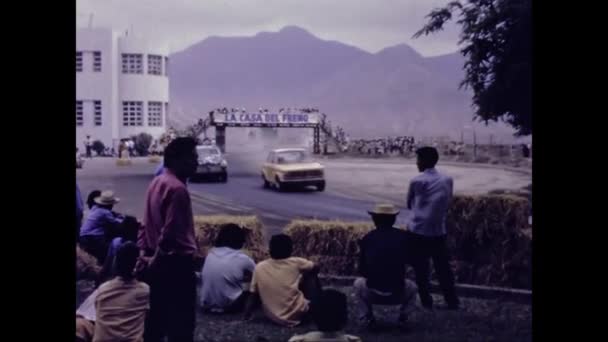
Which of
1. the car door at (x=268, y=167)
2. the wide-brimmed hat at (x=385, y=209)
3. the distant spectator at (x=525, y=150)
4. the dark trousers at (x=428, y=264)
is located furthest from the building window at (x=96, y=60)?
the distant spectator at (x=525, y=150)

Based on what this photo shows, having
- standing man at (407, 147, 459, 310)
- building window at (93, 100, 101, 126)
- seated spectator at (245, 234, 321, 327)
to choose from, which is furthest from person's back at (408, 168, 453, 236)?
building window at (93, 100, 101, 126)

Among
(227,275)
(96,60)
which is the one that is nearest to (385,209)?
(227,275)

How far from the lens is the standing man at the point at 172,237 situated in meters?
4.75

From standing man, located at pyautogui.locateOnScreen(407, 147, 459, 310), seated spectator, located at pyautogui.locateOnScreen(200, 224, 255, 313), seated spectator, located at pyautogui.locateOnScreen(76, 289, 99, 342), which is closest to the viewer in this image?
seated spectator, located at pyautogui.locateOnScreen(76, 289, 99, 342)

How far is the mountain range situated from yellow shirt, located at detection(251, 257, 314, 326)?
1.31 meters

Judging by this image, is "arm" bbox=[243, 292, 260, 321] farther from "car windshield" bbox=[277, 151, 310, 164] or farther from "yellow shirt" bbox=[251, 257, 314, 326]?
"car windshield" bbox=[277, 151, 310, 164]

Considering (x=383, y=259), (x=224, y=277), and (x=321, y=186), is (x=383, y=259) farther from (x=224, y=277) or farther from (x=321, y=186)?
(x=224, y=277)

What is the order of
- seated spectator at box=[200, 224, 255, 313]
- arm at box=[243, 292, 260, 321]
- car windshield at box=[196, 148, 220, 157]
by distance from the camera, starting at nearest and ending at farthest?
1. arm at box=[243, 292, 260, 321]
2. seated spectator at box=[200, 224, 255, 313]
3. car windshield at box=[196, 148, 220, 157]

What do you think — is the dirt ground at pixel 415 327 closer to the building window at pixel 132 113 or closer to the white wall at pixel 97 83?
the white wall at pixel 97 83

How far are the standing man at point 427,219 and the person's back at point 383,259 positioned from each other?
397 mm

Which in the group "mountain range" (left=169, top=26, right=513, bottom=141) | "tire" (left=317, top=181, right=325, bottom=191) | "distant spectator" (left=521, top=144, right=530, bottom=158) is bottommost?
"tire" (left=317, top=181, right=325, bottom=191)

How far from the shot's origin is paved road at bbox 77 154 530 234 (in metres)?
6.09

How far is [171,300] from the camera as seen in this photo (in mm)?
4945
